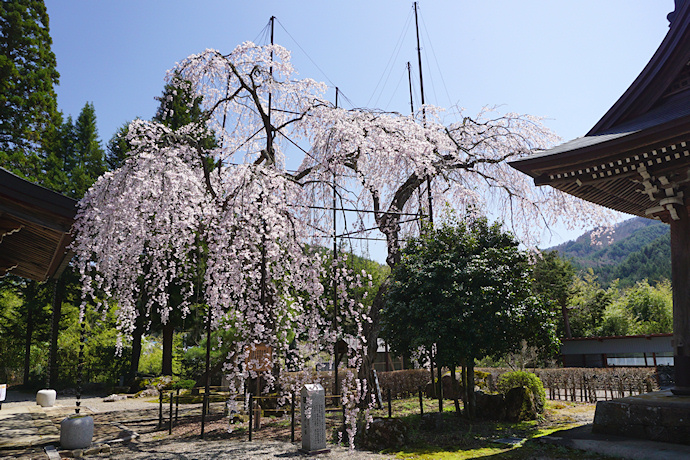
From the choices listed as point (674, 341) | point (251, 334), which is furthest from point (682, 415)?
point (251, 334)

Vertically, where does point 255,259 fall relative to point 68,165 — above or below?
below

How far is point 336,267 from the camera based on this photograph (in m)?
8.16

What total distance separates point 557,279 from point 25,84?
34481 millimetres

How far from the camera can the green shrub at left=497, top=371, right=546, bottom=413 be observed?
496 inches

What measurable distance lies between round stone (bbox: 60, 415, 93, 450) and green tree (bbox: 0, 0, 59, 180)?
16724 mm

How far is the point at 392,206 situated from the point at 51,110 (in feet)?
64.4

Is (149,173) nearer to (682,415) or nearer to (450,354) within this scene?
(450,354)

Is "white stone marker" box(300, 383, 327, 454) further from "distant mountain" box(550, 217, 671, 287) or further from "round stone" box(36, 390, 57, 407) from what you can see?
"distant mountain" box(550, 217, 671, 287)

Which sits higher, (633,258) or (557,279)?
(633,258)

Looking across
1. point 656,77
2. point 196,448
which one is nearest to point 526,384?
point 656,77

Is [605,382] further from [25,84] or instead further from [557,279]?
[25,84]

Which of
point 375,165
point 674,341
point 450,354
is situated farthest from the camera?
point 375,165

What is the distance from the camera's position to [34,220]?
18.8 ft

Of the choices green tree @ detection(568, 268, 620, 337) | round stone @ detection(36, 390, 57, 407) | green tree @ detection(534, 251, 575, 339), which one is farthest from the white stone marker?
green tree @ detection(568, 268, 620, 337)
